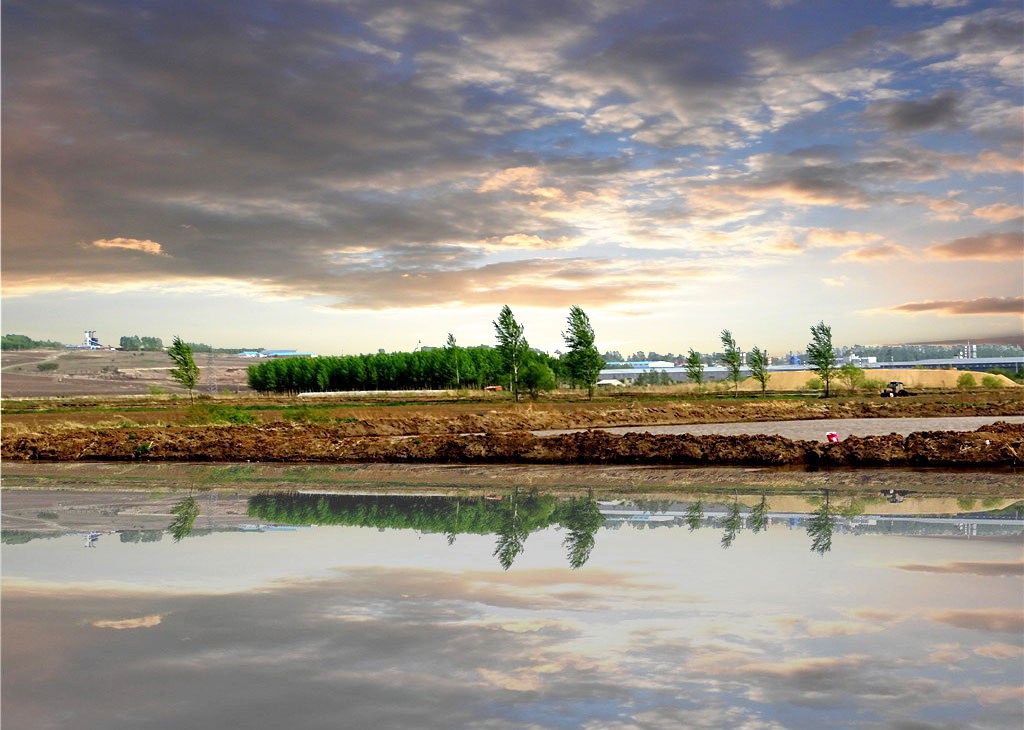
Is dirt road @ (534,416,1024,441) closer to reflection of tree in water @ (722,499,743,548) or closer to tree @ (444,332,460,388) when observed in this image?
reflection of tree in water @ (722,499,743,548)

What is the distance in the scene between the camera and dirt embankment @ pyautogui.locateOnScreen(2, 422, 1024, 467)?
17594 millimetres

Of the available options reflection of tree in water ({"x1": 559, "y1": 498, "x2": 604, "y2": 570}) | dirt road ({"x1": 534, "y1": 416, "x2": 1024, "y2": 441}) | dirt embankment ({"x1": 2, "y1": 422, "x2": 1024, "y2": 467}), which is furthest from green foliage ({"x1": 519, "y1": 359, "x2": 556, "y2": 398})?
reflection of tree in water ({"x1": 559, "y1": 498, "x2": 604, "y2": 570})

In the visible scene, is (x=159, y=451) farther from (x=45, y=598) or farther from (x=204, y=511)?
(x=45, y=598)

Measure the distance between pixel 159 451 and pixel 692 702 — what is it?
19.6 meters

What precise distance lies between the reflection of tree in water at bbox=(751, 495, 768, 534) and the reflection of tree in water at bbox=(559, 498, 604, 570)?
80.3 inches

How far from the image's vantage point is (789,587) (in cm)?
782

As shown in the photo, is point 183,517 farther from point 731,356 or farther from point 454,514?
point 731,356

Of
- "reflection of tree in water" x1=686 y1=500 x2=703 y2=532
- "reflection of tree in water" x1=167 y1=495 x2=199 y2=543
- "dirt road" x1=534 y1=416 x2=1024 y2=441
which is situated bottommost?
"reflection of tree in water" x1=167 y1=495 x2=199 y2=543

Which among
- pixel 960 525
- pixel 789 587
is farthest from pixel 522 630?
pixel 960 525

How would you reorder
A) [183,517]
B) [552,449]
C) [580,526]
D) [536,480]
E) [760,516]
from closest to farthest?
[580,526] → [760,516] → [183,517] → [536,480] → [552,449]

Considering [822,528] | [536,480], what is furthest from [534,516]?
[536,480]

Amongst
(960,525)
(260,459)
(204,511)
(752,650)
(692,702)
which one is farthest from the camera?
(260,459)

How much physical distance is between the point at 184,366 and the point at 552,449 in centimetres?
5782

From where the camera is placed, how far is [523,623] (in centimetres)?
681
